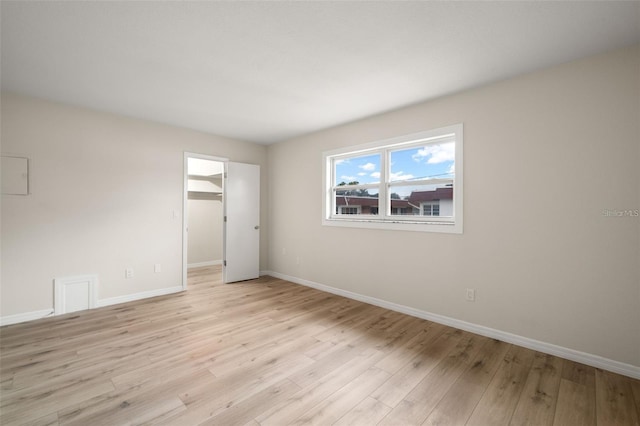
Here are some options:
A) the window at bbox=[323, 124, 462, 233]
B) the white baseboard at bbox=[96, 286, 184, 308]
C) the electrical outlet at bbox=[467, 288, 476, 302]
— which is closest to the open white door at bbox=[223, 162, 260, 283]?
the white baseboard at bbox=[96, 286, 184, 308]

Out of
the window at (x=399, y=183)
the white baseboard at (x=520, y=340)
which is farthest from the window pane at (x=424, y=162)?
the white baseboard at (x=520, y=340)

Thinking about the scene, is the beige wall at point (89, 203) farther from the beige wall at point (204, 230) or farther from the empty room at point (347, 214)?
the beige wall at point (204, 230)

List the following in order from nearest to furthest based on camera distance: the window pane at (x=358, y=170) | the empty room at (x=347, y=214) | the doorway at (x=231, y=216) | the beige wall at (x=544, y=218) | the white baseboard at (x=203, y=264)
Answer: the empty room at (x=347, y=214) < the beige wall at (x=544, y=218) < the window pane at (x=358, y=170) < the doorway at (x=231, y=216) < the white baseboard at (x=203, y=264)

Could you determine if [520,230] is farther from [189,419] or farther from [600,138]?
[189,419]

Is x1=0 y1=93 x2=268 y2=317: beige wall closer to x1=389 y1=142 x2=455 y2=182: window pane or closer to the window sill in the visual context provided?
the window sill

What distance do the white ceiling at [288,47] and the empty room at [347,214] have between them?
0.8 inches

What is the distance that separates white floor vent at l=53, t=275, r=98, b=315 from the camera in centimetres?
330

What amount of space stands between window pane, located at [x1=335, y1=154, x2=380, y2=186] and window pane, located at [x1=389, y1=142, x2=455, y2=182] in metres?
0.28

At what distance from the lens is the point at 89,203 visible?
3531 mm

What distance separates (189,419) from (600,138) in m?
3.66

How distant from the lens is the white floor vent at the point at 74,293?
10.8 feet

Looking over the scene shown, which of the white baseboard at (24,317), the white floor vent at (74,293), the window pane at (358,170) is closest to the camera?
the white baseboard at (24,317)

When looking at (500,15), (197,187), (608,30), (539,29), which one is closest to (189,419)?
(500,15)

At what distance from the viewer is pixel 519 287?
8.53 feet
